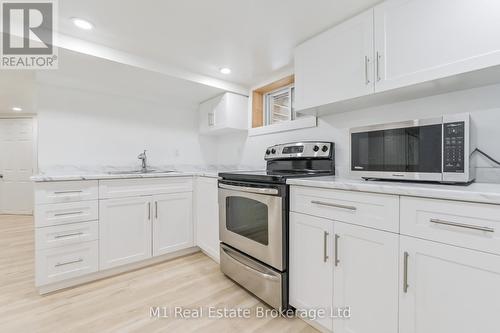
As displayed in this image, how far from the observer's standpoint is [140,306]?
5.50ft

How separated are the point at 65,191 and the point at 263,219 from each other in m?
1.65

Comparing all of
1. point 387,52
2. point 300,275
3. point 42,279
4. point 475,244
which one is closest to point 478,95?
point 387,52

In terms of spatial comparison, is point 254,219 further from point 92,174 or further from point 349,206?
point 92,174

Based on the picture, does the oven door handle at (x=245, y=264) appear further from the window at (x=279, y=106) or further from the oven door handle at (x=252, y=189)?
the window at (x=279, y=106)

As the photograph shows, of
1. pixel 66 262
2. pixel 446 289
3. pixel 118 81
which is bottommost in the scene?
pixel 66 262

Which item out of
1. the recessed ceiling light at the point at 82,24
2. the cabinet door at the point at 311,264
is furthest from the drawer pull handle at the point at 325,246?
the recessed ceiling light at the point at 82,24

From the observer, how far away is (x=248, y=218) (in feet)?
6.01

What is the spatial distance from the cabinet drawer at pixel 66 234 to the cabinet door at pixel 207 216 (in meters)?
0.96

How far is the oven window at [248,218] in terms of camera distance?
65.7 inches

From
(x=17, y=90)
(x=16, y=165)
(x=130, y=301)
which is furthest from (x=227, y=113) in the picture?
(x=16, y=165)

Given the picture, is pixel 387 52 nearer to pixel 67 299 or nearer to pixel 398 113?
pixel 398 113

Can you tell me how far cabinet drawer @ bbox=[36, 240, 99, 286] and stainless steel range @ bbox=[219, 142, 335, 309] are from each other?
113 cm

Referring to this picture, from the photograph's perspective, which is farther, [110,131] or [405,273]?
[110,131]

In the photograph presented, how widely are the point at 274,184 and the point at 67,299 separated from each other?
5.99ft
